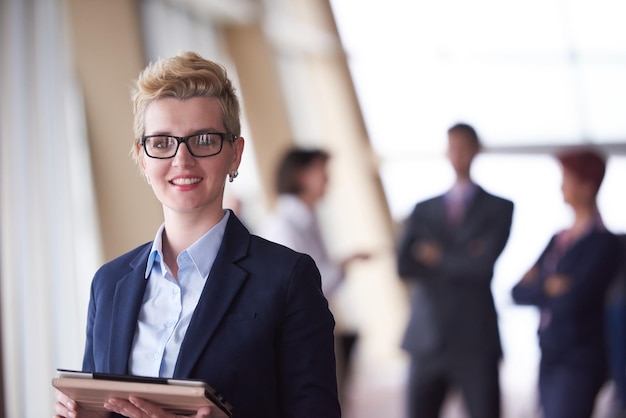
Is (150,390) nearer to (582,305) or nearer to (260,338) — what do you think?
(260,338)

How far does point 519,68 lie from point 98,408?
7.22 meters

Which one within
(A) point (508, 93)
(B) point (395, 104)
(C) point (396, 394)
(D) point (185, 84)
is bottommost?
(C) point (396, 394)

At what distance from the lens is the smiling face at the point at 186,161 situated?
1.40m

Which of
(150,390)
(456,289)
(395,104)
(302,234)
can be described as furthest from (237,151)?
(395,104)

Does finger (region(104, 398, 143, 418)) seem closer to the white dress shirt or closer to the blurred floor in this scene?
the white dress shirt

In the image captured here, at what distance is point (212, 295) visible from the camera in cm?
142

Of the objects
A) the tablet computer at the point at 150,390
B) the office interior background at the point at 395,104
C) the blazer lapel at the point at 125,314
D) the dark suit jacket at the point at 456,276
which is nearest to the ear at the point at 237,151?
the blazer lapel at the point at 125,314

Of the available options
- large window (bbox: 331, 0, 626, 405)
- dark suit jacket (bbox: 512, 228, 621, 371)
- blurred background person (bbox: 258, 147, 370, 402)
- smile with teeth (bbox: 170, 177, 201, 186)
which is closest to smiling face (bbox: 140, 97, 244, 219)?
smile with teeth (bbox: 170, 177, 201, 186)

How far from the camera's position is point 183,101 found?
4.60 feet

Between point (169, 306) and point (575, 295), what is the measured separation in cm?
240

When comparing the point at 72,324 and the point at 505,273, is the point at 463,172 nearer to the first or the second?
the point at 72,324

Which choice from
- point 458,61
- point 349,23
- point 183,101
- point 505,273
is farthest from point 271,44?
point 183,101

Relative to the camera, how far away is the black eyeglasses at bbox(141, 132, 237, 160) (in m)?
1.40

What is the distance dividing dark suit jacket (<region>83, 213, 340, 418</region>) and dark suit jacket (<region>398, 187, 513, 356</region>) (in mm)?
2323
